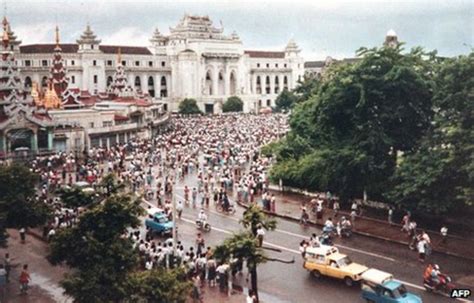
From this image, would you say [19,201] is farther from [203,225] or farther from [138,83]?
[138,83]

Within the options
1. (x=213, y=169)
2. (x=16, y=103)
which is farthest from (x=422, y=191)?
(x=16, y=103)

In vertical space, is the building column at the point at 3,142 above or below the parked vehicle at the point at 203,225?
above

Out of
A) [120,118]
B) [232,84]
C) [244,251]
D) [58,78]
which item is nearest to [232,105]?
[232,84]

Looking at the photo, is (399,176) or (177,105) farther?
(177,105)

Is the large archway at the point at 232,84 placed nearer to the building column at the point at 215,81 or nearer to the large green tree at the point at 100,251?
the building column at the point at 215,81

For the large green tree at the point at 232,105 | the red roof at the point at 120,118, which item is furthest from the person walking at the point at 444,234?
the large green tree at the point at 232,105

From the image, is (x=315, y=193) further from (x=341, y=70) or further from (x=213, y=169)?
(x=213, y=169)
